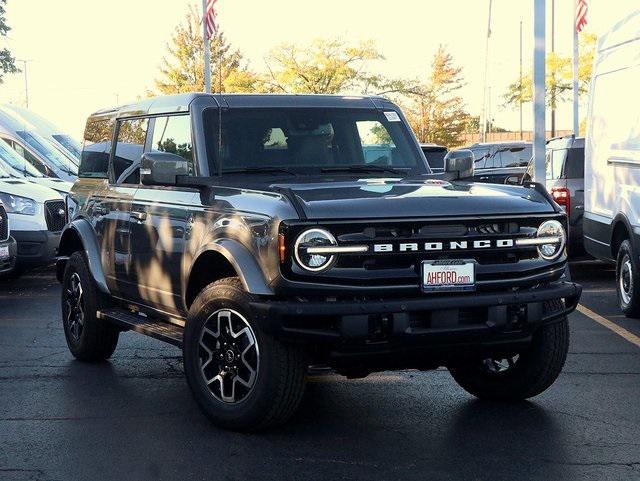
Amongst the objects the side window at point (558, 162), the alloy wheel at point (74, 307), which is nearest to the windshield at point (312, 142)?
the alloy wheel at point (74, 307)

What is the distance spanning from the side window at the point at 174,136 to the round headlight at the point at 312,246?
1.66 m

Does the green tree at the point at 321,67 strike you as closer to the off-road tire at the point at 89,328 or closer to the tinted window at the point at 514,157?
the tinted window at the point at 514,157

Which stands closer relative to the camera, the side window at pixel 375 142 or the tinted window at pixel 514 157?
the side window at pixel 375 142

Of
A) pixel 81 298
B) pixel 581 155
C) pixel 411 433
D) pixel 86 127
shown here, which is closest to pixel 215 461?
pixel 411 433

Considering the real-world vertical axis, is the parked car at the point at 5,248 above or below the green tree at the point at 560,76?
below

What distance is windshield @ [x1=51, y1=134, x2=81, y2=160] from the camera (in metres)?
23.2

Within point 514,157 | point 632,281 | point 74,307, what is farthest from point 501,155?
point 74,307

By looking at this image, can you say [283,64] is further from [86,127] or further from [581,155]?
[86,127]

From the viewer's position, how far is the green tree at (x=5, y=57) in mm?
44250

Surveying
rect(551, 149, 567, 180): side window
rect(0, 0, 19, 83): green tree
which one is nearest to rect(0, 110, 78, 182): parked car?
rect(551, 149, 567, 180): side window

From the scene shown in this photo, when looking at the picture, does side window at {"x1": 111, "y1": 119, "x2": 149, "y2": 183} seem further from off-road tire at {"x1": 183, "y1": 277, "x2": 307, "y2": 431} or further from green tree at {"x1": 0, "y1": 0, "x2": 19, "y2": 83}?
green tree at {"x1": 0, "y1": 0, "x2": 19, "y2": 83}

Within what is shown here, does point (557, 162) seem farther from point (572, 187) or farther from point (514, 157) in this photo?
point (514, 157)

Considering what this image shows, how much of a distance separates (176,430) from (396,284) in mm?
1485

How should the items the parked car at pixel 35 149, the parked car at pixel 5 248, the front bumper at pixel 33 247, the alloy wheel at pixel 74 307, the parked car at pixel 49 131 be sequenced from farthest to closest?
the parked car at pixel 49 131 < the parked car at pixel 35 149 < the front bumper at pixel 33 247 < the parked car at pixel 5 248 < the alloy wheel at pixel 74 307
